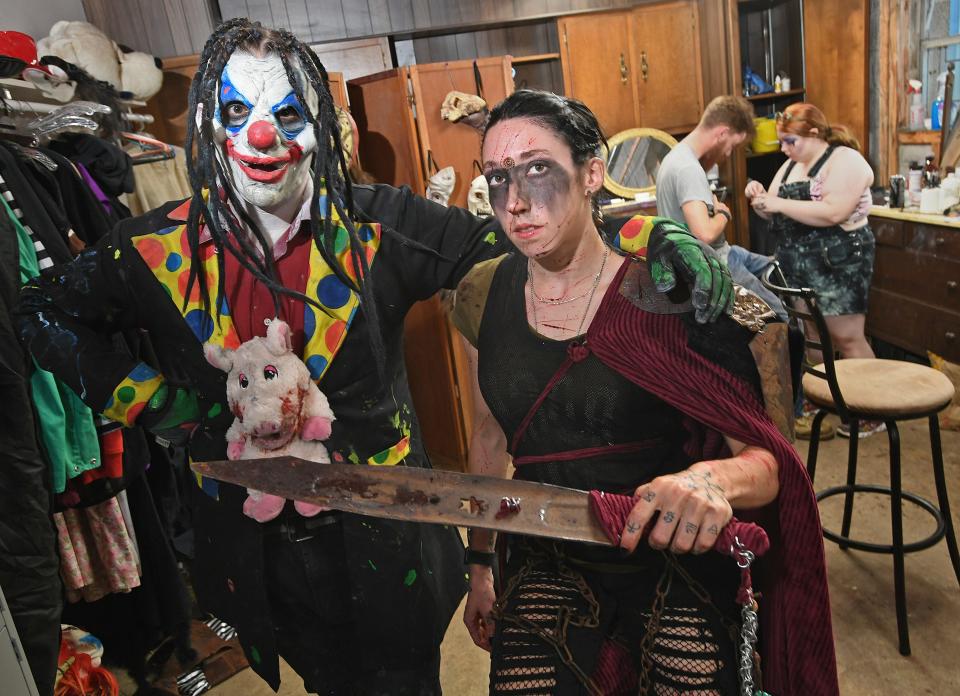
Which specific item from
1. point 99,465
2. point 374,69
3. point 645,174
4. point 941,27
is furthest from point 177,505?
point 941,27

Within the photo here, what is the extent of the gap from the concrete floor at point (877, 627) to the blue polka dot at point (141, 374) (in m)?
1.33

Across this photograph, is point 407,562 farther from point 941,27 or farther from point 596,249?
point 941,27

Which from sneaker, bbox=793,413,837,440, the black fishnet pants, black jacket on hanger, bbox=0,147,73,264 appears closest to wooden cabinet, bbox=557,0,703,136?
sneaker, bbox=793,413,837,440

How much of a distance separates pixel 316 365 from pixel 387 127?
2.11m

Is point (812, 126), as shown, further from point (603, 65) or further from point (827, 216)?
point (603, 65)

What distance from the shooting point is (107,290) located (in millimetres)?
1251

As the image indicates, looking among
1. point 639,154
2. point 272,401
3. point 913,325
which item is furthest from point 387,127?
point 913,325

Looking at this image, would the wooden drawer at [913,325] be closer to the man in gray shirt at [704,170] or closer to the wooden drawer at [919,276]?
the wooden drawer at [919,276]

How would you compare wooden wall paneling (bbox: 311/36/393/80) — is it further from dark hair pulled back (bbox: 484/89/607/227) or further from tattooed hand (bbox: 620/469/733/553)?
tattooed hand (bbox: 620/469/733/553)

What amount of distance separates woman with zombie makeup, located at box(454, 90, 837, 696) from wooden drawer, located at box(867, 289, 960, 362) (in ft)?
9.41

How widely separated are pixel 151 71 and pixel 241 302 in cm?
207

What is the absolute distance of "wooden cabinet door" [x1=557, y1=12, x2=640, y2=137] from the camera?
13.5 feet

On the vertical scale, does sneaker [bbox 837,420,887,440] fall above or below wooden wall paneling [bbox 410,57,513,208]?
below

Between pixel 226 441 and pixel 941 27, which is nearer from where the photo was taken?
pixel 226 441
